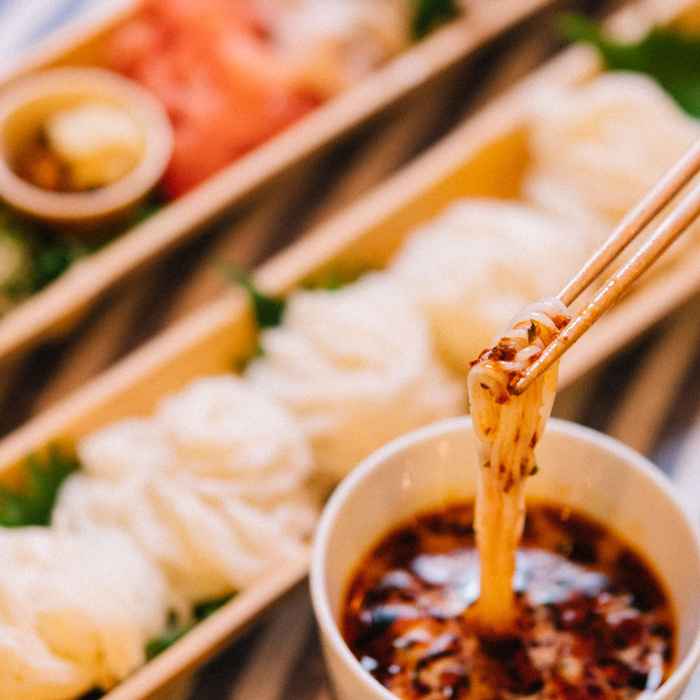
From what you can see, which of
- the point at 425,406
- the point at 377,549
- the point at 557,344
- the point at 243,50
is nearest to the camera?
the point at 557,344

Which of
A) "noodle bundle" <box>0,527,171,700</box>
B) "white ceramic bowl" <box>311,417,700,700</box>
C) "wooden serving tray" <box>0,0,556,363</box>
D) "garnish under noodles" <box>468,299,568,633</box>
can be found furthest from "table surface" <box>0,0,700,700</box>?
"garnish under noodles" <box>468,299,568,633</box>

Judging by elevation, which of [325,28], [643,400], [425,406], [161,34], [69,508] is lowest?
[643,400]

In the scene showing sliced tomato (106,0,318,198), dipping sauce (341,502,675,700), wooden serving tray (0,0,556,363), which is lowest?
dipping sauce (341,502,675,700)

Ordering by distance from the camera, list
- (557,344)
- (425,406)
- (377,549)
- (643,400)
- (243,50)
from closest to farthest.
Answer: (557,344), (377,549), (425,406), (643,400), (243,50)

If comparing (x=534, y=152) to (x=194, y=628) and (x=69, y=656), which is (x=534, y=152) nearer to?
(x=194, y=628)

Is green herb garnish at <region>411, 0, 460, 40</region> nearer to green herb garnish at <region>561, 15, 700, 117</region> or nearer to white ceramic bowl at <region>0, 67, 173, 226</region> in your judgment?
green herb garnish at <region>561, 15, 700, 117</region>

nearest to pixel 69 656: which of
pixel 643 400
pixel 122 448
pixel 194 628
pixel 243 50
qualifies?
pixel 194 628
